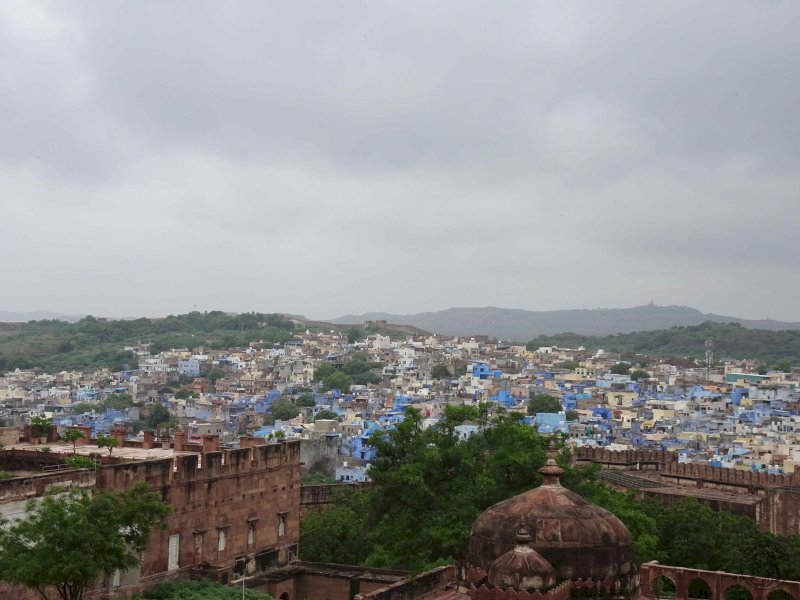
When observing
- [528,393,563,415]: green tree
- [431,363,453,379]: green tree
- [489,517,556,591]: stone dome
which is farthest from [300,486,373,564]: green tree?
[431,363,453,379]: green tree

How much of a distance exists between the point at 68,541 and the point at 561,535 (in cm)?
818

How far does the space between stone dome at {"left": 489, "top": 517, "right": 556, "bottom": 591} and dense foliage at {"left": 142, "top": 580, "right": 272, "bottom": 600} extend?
815 cm

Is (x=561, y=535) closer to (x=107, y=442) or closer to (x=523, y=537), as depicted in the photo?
(x=523, y=537)

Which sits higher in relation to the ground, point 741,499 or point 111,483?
point 111,483

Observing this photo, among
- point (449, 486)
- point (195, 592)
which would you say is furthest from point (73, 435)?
point (449, 486)

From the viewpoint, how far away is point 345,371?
139m

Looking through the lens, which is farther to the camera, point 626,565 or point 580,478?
point 580,478

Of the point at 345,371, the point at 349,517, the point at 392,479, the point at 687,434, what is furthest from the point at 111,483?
the point at 345,371

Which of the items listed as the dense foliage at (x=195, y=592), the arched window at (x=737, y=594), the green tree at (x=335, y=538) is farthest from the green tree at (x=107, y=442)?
the arched window at (x=737, y=594)

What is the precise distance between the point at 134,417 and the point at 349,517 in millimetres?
68731

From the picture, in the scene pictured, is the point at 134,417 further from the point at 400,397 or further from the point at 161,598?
the point at 161,598

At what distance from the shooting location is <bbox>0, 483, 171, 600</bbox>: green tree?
18.1 metres

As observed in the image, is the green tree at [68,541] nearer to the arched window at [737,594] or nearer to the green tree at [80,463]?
the green tree at [80,463]

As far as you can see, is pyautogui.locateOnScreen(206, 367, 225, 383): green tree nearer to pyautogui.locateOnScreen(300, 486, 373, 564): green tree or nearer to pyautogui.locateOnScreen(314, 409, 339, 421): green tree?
pyautogui.locateOnScreen(314, 409, 339, 421): green tree
